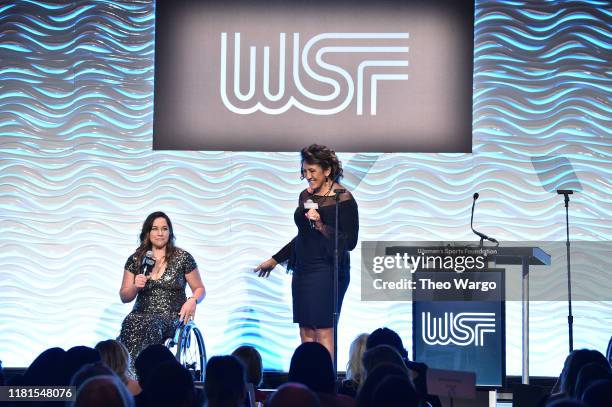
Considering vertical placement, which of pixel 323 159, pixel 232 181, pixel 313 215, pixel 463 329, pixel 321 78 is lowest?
pixel 463 329

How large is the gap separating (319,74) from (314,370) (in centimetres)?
451

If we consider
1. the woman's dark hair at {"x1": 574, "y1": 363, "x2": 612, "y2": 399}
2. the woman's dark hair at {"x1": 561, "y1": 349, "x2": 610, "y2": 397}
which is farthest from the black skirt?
the woman's dark hair at {"x1": 574, "y1": 363, "x2": 612, "y2": 399}

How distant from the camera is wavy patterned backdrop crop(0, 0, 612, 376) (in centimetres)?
792

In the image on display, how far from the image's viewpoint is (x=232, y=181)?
8055mm

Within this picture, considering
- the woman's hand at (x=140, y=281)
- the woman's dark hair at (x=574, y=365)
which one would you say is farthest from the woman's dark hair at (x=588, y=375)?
the woman's hand at (x=140, y=281)

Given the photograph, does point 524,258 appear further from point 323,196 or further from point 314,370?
point 314,370

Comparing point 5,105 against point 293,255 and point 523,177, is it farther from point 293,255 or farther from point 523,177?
point 523,177

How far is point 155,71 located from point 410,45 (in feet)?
7.70

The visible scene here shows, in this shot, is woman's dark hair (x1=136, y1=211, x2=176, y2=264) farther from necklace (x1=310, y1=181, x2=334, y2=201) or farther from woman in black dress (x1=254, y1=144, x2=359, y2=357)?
necklace (x1=310, y1=181, x2=334, y2=201)

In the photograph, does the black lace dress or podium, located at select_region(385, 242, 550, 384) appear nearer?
podium, located at select_region(385, 242, 550, 384)

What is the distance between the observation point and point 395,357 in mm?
4105

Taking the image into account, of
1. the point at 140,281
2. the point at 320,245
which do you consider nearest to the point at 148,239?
the point at 140,281

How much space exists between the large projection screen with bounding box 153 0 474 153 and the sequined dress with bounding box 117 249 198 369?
1.68 m

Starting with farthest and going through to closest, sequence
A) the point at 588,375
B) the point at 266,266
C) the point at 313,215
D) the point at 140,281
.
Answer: the point at 266,266 → the point at 140,281 → the point at 313,215 → the point at 588,375
